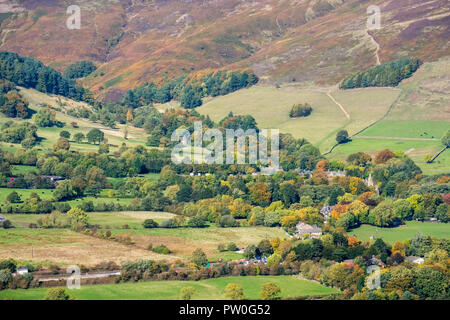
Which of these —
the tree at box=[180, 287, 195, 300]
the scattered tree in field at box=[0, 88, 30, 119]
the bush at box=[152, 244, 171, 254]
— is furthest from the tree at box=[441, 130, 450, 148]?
the tree at box=[180, 287, 195, 300]

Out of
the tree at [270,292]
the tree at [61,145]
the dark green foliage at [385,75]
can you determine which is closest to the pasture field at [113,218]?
the tree at [270,292]

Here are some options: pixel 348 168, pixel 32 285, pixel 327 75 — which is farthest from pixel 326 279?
pixel 327 75

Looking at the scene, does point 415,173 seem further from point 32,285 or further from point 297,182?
point 32,285

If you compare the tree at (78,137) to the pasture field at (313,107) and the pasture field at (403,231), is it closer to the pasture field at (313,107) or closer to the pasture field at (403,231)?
the pasture field at (313,107)

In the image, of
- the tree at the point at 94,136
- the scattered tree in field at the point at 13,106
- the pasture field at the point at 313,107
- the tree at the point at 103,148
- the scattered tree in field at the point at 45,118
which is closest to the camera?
the tree at the point at 103,148

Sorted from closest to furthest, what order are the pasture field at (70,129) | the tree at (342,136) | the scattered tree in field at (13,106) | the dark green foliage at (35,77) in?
the pasture field at (70,129) → the tree at (342,136) → the scattered tree in field at (13,106) → the dark green foliage at (35,77)

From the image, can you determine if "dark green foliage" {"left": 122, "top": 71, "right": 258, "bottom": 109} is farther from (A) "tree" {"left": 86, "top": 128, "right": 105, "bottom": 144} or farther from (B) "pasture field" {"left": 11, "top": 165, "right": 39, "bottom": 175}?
(B) "pasture field" {"left": 11, "top": 165, "right": 39, "bottom": 175}
